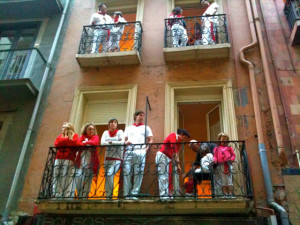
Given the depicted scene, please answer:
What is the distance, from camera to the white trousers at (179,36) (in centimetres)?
835

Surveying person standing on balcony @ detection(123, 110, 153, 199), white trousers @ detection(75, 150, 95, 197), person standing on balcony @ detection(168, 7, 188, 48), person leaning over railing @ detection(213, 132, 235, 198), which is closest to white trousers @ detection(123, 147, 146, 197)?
person standing on balcony @ detection(123, 110, 153, 199)

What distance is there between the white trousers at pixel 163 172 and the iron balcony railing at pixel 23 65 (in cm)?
428

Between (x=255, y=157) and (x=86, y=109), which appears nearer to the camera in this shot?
(x=255, y=157)

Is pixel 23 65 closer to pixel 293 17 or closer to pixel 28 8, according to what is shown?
pixel 28 8

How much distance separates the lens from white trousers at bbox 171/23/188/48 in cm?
835

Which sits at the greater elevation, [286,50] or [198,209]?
[286,50]

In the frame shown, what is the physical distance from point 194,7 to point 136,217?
275 inches

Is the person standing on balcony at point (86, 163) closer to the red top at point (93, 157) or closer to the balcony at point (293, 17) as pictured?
the red top at point (93, 157)

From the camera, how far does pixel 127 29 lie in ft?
31.1

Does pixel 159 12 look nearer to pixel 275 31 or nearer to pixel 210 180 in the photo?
pixel 275 31

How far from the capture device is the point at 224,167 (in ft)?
19.7

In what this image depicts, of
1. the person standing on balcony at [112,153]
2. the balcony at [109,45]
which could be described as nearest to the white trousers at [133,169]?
the person standing on balcony at [112,153]

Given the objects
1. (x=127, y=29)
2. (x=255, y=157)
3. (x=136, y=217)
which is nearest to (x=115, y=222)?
(x=136, y=217)

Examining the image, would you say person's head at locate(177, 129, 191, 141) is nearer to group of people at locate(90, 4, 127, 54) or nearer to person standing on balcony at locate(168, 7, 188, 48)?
person standing on balcony at locate(168, 7, 188, 48)
